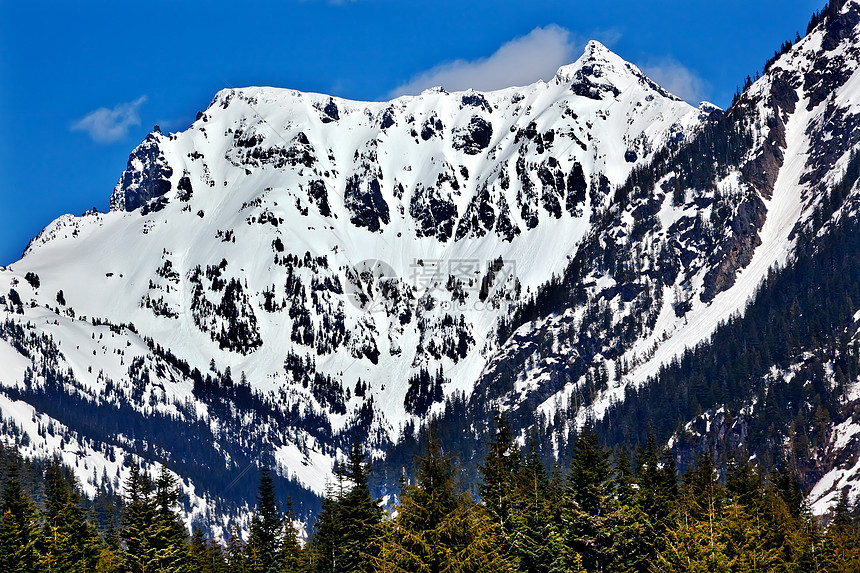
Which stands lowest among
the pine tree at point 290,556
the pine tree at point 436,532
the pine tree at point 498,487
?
the pine tree at point 436,532

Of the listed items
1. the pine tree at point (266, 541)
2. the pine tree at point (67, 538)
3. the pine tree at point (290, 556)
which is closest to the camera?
the pine tree at point (67, 538)

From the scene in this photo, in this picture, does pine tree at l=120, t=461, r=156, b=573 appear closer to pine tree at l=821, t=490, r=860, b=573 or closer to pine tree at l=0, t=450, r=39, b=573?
pine tree at l=0, t=450, r=39, b=573

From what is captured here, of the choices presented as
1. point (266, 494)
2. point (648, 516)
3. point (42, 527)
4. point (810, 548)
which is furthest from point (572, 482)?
point (42, 527)

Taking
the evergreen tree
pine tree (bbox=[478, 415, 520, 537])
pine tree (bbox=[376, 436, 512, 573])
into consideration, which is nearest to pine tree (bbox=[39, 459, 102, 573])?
the evergreen tree

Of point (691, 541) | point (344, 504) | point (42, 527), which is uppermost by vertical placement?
point (42, 527)

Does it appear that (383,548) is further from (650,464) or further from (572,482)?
(650,464)

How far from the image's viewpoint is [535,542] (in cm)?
5916

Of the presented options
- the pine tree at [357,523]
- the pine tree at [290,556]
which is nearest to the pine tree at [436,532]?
the pine tree at [357,523]

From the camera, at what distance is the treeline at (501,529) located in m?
48.2

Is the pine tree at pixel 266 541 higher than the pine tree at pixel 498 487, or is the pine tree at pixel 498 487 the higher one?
the pine tree at pixel 266 541

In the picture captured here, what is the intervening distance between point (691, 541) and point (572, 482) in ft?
26.7

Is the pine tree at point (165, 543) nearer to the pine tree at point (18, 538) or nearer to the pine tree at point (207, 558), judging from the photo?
the pine tree at point (207, 558)

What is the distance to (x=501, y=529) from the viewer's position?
58.6 metres

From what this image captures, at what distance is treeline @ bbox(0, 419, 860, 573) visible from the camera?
48.2 m
